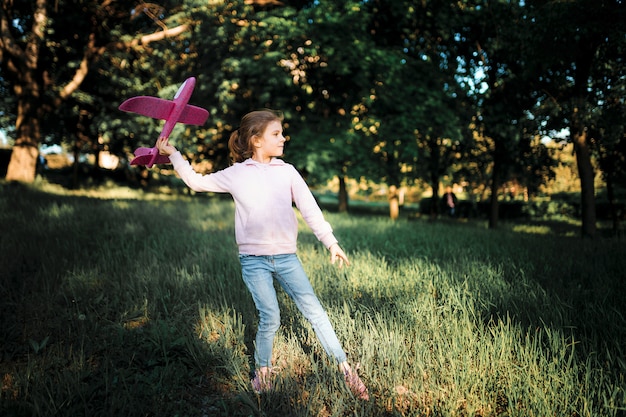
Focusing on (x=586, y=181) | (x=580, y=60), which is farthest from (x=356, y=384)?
(x=580, y=60)

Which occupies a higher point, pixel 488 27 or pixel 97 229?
pixel 488 27

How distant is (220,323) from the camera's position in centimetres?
321

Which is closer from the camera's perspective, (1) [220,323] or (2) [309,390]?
(2) [309,390]

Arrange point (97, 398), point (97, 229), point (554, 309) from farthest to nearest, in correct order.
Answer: point (97, 229) < point (554, 309) < point (97, 398)

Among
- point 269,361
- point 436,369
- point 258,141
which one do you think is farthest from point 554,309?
point 258,141

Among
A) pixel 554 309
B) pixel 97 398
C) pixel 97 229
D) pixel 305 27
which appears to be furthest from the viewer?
pixel 305 27

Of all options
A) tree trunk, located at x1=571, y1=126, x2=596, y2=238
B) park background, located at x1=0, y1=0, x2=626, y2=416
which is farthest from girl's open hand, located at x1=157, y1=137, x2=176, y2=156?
tree trunk, located at x1=571, y1=126, x2=596, y2=238

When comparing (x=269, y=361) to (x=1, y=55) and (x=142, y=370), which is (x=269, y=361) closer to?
(x=142, y=370)

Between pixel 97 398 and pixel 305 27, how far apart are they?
10.3m

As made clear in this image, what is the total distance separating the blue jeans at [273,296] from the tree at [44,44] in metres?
12.4

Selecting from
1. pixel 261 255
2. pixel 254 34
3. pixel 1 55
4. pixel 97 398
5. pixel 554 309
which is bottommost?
pixel 97 398

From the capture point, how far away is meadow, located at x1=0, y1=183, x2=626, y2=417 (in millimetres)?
2168

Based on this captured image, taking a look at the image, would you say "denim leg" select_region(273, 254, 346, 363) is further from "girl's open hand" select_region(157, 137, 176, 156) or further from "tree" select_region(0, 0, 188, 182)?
"tree" select_region(0, 0, 188, 182)

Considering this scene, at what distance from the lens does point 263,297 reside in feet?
7.66
